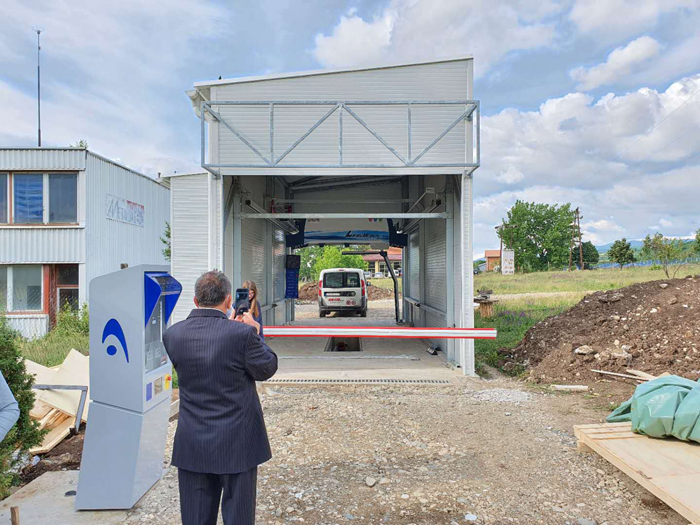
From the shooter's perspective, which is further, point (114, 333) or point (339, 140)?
point (339, 140)

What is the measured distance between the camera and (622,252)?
64.1 metres

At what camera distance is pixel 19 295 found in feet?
49.6

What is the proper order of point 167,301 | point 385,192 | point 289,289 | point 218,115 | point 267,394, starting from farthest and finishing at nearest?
point 289,289 → point 385,192 → point 218,115 → point 267,394 → point 167,301

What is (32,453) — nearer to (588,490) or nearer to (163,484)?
(163,484)

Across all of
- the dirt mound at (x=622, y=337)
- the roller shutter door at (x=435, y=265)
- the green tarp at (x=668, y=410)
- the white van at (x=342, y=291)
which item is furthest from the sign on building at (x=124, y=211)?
the green tarp at (x=668, y=410)

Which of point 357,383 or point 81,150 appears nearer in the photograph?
point 357,383

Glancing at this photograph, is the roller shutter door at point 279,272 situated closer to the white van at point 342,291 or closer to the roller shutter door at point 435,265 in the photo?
the white van at point 342,291

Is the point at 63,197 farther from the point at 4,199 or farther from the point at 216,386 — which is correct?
the point at 216,386

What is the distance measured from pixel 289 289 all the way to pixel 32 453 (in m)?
11.5

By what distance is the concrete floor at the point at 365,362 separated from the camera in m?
8.48

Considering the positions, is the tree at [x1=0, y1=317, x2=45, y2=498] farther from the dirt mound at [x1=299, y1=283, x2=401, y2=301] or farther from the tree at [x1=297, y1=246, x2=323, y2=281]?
the tree at [x1=297, y1=246, x2=323, y2=281]

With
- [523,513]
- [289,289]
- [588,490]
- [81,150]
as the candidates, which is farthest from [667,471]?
[81,150]

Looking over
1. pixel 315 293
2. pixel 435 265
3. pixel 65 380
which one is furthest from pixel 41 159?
pixel 315 293

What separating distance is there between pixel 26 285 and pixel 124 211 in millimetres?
4096
